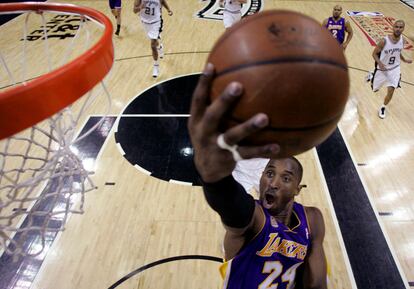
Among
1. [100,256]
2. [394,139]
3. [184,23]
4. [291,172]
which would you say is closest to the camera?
[291,172]

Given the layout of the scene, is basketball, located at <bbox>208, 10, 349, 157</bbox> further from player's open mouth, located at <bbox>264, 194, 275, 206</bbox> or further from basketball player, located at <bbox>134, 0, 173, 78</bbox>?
basketball player, located at <bbox>134, 0, 173, 78</bbox>

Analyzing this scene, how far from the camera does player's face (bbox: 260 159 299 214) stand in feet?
6.16

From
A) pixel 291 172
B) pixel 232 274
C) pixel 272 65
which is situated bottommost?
pixel 232 274

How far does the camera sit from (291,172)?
1977 mm

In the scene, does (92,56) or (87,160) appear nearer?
(92,56)

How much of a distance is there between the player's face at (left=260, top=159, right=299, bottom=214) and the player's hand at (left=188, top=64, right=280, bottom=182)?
→ 0.97 meters

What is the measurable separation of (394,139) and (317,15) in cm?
604

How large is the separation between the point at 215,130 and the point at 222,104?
0.08m

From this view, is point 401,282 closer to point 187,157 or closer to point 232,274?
point 232,274

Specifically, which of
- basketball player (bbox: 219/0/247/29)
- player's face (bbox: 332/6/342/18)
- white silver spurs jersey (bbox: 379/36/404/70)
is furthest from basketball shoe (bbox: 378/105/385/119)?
basketball player (bbox: 219/0/247/29)

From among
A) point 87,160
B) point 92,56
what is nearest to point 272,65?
point 92,56

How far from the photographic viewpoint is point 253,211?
128 centimetres

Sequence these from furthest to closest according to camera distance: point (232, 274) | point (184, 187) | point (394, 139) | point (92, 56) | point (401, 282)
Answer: point (394, 139) < point (184, 187) < point (401, 282) < point (232, 274) < point (92, 56)

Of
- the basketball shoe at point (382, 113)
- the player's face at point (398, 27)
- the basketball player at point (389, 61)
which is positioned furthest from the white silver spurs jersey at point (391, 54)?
the basketball shoe at point (382, 113)
